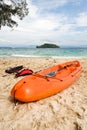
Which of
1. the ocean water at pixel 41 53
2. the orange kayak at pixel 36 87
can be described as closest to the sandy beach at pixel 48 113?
the orange kayak at pixel 36 87

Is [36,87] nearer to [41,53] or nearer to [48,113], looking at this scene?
[48,113]

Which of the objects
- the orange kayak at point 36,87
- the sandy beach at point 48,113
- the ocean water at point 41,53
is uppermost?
the orange kayak at point 36,87

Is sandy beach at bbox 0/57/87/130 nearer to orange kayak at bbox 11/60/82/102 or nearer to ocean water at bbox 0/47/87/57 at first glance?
orange kayak at bbox 11/60/82/102

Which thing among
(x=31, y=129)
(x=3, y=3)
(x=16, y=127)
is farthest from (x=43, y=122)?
(x=3, y=3)

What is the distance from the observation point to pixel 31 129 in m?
3.65

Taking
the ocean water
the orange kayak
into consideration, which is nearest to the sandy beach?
the orange kayak

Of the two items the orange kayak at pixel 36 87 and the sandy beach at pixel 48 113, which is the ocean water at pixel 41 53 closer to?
the orange kayak at pixel 36 87

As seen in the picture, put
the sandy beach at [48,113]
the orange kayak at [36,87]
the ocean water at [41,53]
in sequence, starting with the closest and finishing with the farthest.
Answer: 1. the sandy beach at [48,113]
2. the orange kayak at [36,87]
3. the ocean water at [41,53]

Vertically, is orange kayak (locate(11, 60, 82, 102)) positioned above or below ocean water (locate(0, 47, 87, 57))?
above

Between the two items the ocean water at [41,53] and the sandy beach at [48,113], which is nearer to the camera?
the sandy beach at [48,113]

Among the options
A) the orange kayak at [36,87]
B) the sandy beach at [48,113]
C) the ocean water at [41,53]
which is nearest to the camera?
the sandy beach at [48,113]

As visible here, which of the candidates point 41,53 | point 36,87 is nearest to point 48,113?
point 36,87

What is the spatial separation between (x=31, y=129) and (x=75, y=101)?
5.28ft

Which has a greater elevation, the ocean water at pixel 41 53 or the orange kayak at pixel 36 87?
the orange kayak at pixel 36 87
